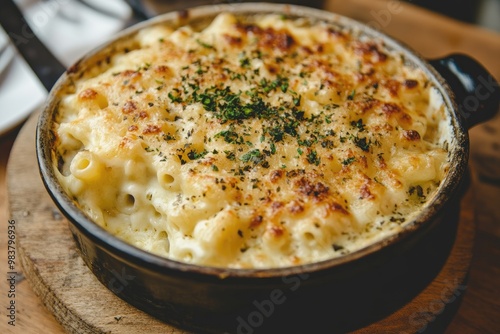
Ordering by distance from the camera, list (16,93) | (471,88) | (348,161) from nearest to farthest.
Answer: (348,161), (471,88), (16,93)

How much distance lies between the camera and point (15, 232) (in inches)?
86.4

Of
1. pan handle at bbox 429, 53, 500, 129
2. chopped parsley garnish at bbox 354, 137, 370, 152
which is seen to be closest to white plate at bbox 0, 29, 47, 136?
chopped parsley garnish at bbox 354, 137, 370, 152

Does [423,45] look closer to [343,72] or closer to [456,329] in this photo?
[343,72]

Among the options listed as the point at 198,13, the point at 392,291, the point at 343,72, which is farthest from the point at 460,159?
the point at 198,13

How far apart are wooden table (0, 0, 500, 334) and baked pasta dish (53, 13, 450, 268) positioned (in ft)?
1.71

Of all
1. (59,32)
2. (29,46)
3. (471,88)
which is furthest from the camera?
(59,32)

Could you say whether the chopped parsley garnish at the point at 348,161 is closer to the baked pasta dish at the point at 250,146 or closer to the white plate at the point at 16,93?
the baked pasta dish at the point at 250,146

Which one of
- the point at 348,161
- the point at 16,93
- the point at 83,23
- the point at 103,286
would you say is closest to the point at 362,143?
the point at 348,161

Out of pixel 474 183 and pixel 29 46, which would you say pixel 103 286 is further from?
pixel 474 183

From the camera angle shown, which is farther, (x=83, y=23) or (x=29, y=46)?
(x=83, y=23)

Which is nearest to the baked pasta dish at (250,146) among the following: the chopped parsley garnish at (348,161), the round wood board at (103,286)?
the chopped parsley garnish at (348,161)

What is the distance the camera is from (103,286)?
6.44 ft

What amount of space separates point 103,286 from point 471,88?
1546 mm

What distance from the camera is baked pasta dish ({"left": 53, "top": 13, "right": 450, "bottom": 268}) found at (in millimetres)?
1729
